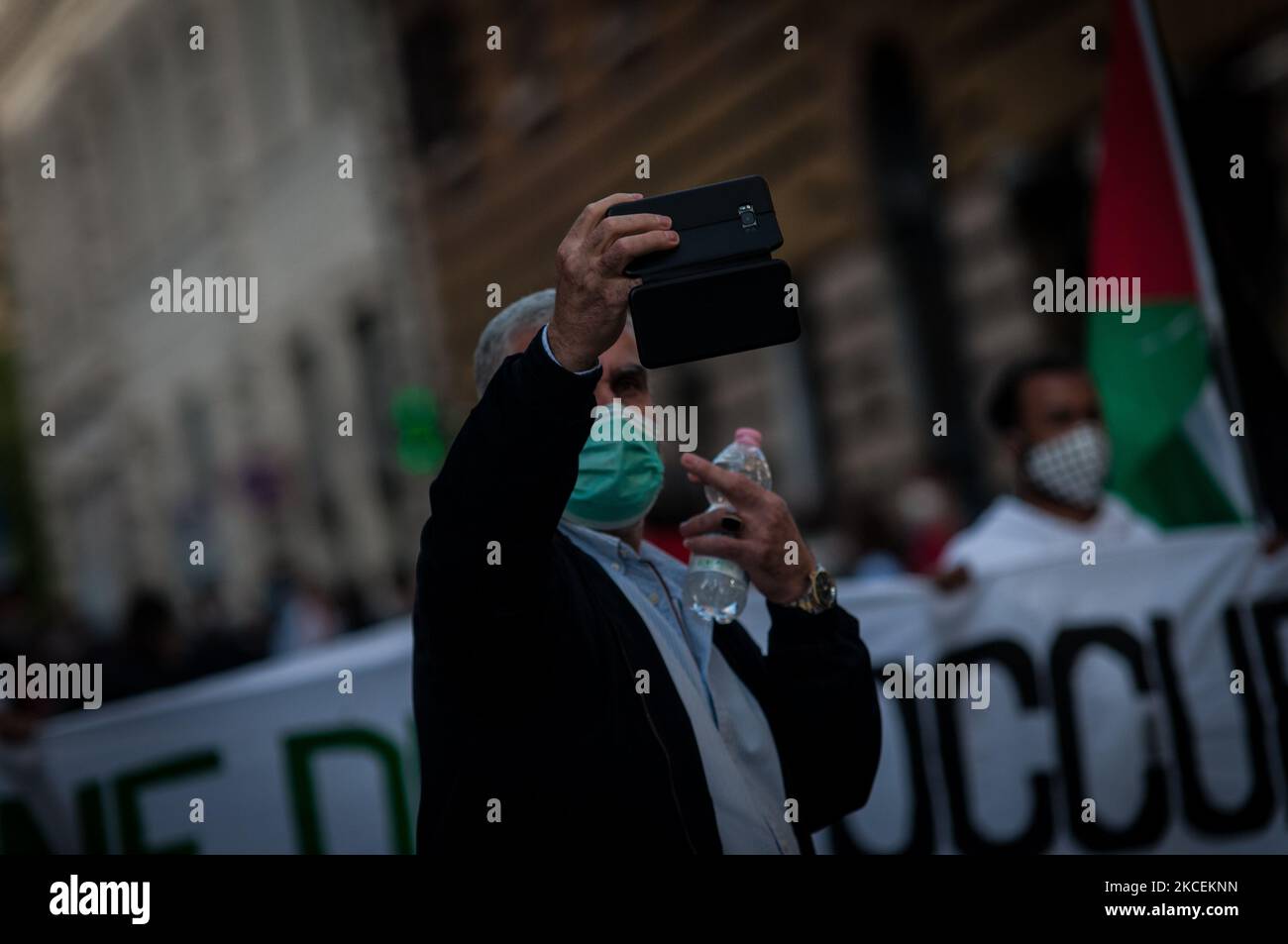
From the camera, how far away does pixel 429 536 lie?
2496 mm

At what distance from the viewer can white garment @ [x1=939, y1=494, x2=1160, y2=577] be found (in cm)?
553

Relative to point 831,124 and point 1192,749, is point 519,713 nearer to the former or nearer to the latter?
point 1192,749

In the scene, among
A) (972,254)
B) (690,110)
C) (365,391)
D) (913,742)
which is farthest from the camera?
(365,391)

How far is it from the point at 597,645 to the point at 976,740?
288 centimetres

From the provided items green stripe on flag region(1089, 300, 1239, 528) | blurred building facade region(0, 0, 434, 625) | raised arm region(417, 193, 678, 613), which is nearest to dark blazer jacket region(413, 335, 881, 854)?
raised arm region(417, 193, 678, 613)

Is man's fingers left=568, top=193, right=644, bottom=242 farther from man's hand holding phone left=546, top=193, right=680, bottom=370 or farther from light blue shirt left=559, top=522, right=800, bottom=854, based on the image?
light blue shirt left=559, top=522, right=800, bottom=854

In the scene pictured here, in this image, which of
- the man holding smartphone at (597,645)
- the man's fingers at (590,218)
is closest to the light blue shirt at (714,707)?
the man holding smartphone at (597,645)

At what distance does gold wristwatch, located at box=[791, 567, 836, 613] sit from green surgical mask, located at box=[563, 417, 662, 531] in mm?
269

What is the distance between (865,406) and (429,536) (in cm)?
1064

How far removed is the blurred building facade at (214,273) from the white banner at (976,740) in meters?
7.55

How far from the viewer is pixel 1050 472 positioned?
18.7 feet

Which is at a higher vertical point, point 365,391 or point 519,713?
point 365,391

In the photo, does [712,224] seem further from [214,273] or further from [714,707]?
[214,273]
